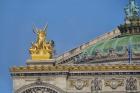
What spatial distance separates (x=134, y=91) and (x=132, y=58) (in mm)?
8222

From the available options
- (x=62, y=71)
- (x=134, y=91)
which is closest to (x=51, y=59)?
(x=62, y=71)

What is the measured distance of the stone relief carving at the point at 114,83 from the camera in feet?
227

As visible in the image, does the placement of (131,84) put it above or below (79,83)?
below

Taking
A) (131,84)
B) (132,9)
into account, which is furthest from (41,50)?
(132,9)

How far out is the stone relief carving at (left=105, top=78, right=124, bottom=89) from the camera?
69312mm

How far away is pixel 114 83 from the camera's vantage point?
69438 mm

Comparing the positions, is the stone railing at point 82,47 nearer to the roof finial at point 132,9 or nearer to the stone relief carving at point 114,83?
the roof finial at point 132,9

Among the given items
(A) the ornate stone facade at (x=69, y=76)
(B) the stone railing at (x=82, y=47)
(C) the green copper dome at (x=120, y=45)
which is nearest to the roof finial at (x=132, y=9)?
(B) the stone railing at (x=82, y=47)

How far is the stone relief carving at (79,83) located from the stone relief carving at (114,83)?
2046 mm

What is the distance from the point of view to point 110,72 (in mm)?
69500

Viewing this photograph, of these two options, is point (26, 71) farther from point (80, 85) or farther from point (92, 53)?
point (92, 53)

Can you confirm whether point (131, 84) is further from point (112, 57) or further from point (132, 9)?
point (132, 9)

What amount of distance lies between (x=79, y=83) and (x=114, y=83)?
11.1 feet

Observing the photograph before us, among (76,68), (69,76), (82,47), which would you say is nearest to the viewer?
(76,68)
